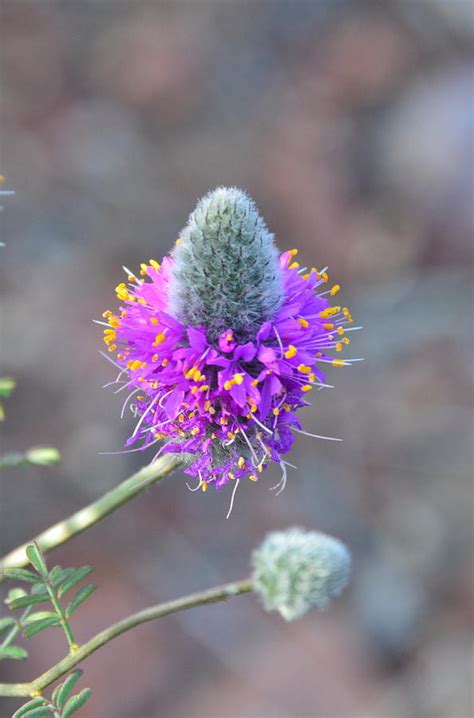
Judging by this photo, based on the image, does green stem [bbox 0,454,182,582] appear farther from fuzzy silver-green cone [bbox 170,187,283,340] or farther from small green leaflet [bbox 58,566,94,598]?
fuzzy silver-green cone [bbox 170,187,283,340]

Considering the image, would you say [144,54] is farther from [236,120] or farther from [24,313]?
[24,313]

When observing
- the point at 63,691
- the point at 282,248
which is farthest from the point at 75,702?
the point at 282,248

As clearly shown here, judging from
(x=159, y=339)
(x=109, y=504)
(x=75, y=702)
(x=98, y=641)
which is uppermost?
(x=159, y=339)

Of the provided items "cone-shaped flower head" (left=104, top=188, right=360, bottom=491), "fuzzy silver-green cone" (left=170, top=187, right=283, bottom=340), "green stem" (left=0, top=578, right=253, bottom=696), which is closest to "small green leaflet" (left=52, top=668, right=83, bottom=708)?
"green stem" (left=0, top=578, right=253, bottom=696)

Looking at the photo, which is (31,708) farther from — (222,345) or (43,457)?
(222,345)

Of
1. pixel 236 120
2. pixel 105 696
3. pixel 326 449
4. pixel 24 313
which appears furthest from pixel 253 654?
pixel 236 120

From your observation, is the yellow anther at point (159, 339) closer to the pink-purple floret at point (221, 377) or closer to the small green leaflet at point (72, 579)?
the pink-purple floret at point (221, 377)
